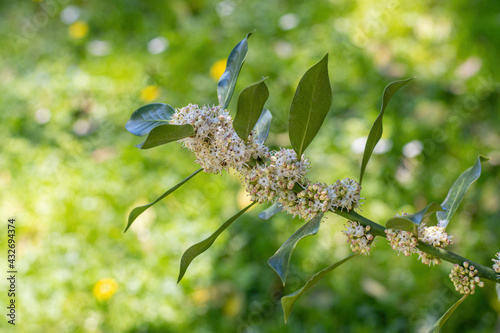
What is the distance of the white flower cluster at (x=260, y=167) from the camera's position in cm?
75

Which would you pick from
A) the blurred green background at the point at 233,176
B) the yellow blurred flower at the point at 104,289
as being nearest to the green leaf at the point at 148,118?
the blurred green background at the point at 233,176

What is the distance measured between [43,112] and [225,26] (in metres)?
1.45

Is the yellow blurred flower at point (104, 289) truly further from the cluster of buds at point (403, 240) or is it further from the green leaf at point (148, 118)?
the cluster of buds at point (403, 240)

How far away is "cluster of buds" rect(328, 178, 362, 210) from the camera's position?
0.76 metres

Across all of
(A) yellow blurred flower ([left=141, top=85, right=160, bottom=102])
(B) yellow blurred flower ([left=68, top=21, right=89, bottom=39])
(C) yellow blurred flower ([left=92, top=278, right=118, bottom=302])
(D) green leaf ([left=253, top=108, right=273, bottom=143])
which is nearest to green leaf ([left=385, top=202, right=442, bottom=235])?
(D) green leaf ([left=253, top=108, right=273, bottom=143])

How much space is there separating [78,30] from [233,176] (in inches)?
82.7

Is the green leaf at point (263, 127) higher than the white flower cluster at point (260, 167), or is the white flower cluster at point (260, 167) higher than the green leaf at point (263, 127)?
the green leaf at point (263, 127)

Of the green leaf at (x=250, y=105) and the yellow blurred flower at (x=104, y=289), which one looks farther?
the yellow blurred flower at (x=104, y=289)

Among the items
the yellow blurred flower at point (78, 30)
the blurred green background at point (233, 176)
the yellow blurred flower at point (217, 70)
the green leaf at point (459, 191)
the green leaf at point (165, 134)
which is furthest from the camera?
the yellow blurred flower at point (78, 30)

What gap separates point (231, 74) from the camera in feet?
2.75

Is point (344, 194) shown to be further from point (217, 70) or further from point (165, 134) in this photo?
point (217, 70)

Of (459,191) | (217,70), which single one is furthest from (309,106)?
(217,70)

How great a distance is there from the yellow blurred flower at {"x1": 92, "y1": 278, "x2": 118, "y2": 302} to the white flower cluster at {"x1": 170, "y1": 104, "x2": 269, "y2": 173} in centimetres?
156

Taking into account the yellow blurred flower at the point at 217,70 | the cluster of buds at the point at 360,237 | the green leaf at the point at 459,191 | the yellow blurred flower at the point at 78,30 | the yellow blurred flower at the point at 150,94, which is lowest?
the cluster of buds at the point at 360,237
